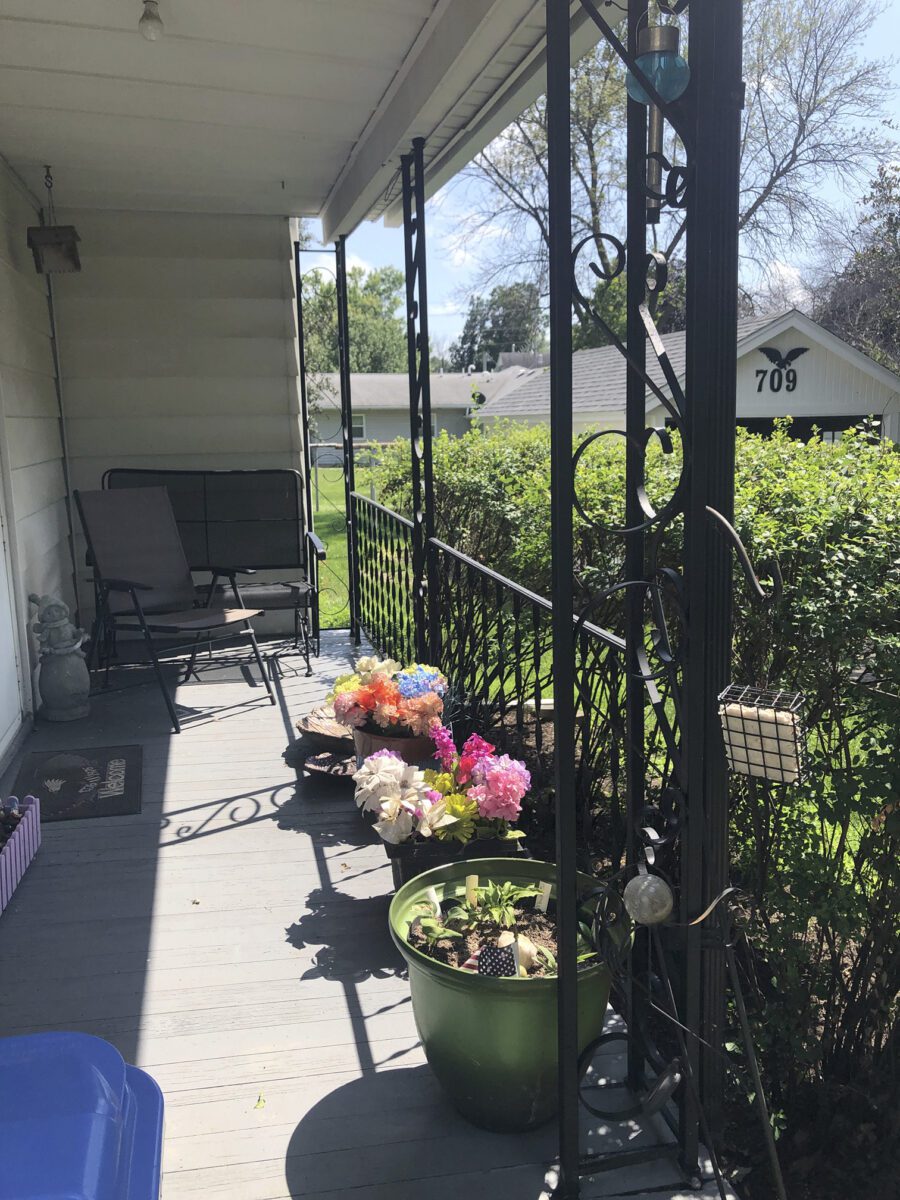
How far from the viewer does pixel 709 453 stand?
1420mm

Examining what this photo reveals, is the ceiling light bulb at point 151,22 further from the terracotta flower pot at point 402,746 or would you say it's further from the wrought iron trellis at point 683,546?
the terracotta flower pot at point 402,746

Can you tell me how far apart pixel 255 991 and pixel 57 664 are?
2433 millimetres

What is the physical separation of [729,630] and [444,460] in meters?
4.67

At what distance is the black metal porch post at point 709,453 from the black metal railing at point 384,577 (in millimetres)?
2740

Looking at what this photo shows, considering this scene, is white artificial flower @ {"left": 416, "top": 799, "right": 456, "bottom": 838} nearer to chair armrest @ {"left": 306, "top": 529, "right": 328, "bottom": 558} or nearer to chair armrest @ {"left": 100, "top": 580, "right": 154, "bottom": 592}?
chair armrest @ {"left": 100, "top": 580, "right": 154, "bottom": 592}

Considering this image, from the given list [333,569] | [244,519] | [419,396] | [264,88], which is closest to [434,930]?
[419,396]

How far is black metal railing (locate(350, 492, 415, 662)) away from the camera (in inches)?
182

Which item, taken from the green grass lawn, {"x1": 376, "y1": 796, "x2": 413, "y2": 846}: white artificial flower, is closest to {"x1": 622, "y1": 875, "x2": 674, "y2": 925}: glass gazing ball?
{"x1": 376, "y1": 796, "x2": 413, "y2": 846}: white artificial flower

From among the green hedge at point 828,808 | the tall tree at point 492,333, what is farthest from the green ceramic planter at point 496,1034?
the tall tree at point 492,333

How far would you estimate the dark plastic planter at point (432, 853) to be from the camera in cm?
246

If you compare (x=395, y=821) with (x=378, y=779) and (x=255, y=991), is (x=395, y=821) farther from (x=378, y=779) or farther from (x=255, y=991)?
(x=255, y=991)

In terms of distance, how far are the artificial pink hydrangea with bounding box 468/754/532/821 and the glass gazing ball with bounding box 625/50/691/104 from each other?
61.1 inches

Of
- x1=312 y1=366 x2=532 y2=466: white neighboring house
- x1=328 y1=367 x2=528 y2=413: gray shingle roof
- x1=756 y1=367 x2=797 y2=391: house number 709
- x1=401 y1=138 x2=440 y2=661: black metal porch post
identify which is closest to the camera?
x1=401 y1=138 x2=440 y2=661: black metal porch post

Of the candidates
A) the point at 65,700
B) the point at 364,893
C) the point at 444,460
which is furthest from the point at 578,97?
the point at 364,893
